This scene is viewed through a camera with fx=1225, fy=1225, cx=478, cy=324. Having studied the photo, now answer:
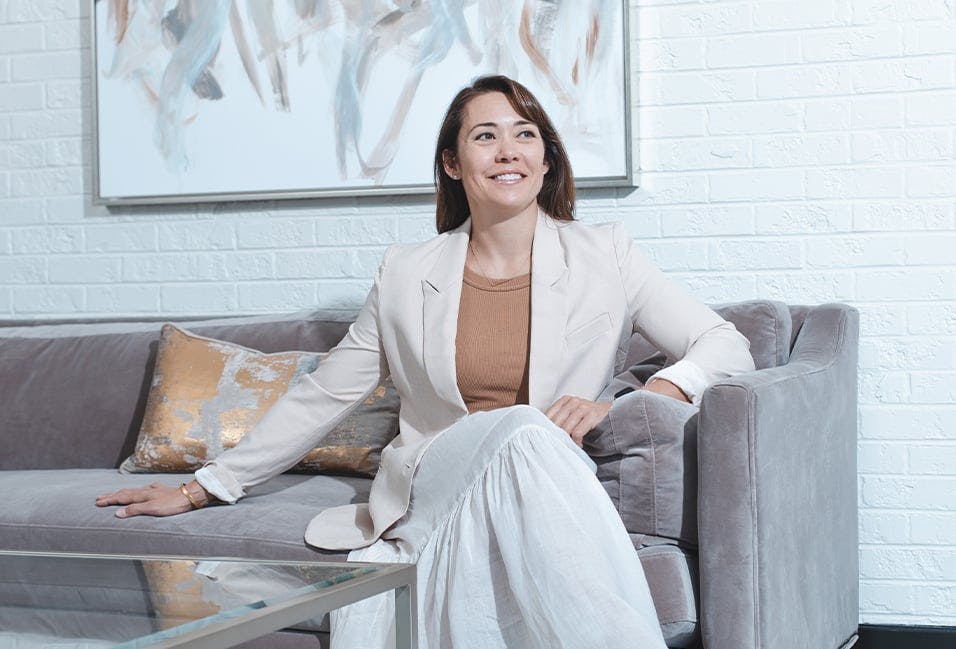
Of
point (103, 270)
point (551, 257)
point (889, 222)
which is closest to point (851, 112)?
point (889, 222)

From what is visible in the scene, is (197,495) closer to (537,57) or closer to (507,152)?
(507,152)

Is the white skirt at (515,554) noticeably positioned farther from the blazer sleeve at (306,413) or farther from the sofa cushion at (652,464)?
the blazer sleeve at (306,413)

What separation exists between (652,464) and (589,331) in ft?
1.25

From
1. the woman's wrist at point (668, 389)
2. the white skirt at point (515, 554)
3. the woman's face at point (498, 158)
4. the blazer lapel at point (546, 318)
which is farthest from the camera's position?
the woman's face at point (498, 158)

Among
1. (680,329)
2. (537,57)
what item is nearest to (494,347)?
(680,329)

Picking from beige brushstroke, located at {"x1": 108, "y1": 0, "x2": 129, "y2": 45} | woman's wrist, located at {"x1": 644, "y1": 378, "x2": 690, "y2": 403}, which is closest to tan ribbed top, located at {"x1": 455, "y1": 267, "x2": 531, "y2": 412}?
woman's wrist, located at {"x1": 644, "y1": 378, "x2": 690, "y2": 403}

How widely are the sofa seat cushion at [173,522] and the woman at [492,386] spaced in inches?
1.7

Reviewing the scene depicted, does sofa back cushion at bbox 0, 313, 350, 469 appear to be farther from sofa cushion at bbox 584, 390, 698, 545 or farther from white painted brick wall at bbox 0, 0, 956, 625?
sofa cushion at bbox 584, 390, 698, 545

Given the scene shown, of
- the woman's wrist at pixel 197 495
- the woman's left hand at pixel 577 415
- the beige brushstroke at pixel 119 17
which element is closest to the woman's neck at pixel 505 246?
the woman's left hand at pixel 577 415

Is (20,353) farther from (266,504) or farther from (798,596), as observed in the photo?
(798,596)

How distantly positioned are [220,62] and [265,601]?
2.37 m

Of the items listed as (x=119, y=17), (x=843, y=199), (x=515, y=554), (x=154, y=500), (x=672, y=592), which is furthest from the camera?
(x=119, y=17)

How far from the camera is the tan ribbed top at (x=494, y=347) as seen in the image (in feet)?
7.41

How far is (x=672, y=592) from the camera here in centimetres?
188
